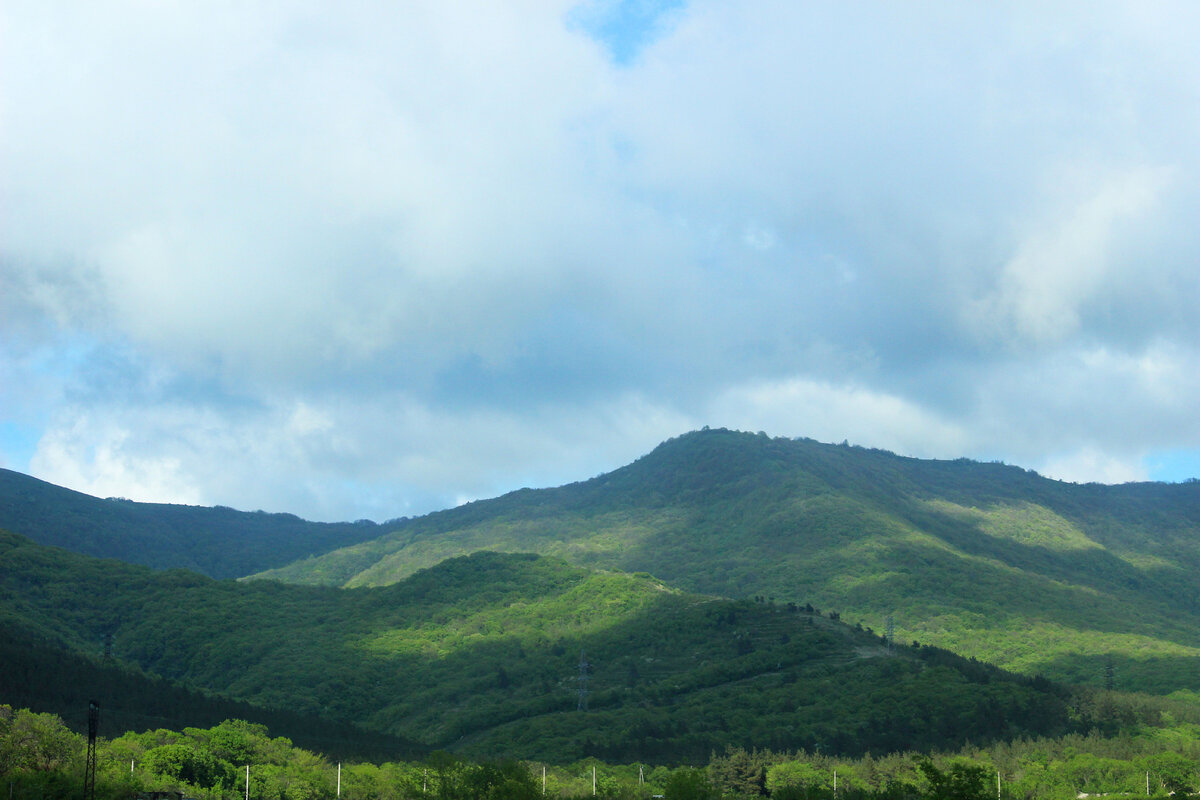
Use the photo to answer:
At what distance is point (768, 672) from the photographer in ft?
598

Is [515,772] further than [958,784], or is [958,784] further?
[515,772]

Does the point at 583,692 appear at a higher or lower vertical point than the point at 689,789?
higher

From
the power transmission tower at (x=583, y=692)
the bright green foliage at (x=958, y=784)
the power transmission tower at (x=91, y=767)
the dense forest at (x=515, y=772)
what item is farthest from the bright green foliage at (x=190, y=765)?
the power transmission tower at (x=583, y=692)

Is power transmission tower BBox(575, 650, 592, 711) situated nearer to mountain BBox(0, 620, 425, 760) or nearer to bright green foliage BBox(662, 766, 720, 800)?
mountain BBox(0, 620, 425, 760)

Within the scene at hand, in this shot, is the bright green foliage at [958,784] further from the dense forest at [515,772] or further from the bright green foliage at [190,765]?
the bright green foliage at [190,765]

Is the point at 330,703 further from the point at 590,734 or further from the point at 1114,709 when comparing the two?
the point at 1114,709

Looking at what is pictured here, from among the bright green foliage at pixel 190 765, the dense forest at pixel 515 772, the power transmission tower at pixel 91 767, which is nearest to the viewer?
the power transmission tower at pixel 91 767

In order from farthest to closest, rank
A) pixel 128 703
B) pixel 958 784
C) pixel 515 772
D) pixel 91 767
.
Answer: pixel 128 703 < pixel 515 772 < pixel 91 767 < pixel 958 784

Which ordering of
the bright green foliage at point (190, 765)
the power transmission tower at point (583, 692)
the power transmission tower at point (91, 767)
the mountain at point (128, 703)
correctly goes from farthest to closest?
1. the power transmission tower at point (583, 692)
2. the mountain at point (128, 703)
3. the bright green foliage at point (190, 765)
4. the power transmission tower at point (91, 767)

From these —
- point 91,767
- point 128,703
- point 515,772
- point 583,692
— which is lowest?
point 515,772

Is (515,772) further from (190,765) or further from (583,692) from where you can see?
(583,692)

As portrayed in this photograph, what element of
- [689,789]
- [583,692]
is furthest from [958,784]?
[583,692]

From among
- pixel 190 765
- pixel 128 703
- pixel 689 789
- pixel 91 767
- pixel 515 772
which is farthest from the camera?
pixel 128 703

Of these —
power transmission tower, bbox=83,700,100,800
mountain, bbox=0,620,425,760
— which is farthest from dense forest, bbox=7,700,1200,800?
mountain, bbox=0,620,425,760
